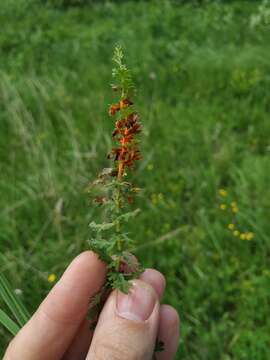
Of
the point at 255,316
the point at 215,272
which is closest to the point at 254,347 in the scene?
the point at 255,316

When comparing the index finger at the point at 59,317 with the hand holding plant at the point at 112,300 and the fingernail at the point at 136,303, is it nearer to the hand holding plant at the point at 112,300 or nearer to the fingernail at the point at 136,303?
the hand holding plant at the point at 112,300

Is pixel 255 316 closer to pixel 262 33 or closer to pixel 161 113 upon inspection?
pixel 161 113

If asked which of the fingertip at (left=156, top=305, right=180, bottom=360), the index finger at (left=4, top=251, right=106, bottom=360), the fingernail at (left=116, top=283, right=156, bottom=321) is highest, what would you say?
the fingernail at (left=116, top=283, right=156, bottom=321)

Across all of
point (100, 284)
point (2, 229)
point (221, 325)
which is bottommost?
point (221, 325)

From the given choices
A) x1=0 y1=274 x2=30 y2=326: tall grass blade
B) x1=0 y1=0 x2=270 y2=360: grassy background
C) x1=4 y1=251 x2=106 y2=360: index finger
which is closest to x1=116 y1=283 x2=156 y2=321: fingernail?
x1=4 y1=251 x2=106 y2=360: index finger

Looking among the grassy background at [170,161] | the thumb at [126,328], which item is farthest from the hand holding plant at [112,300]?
the grassy background at [170,161]

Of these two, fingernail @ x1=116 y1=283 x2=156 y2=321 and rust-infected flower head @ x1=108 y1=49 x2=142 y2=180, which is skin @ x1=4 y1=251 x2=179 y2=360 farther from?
rust-infected flower head @ x1=108 y1=49 x2=142 y2=180
